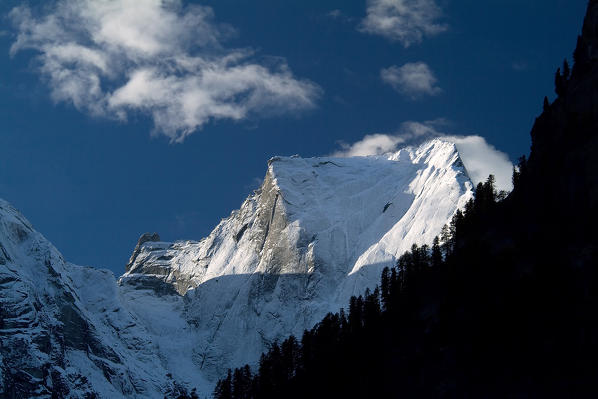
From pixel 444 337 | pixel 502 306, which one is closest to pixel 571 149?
pixel 502 306

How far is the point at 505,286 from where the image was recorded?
94.0m

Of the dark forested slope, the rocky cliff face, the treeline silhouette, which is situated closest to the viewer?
the dark forested slope

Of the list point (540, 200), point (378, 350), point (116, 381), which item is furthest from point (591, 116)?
point (116, 381)

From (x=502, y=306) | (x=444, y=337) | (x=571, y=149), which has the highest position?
(x=571, y=149)

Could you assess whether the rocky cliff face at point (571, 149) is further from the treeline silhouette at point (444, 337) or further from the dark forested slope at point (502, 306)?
the treeline silhouette at point (444, 337)

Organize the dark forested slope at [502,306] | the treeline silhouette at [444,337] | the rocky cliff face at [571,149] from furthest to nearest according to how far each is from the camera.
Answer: the rocky cliff face at [571,149]
the treeline silhouette at [444,337]
the dark forested slope at [502,306]

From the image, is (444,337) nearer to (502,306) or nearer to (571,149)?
(502,306)

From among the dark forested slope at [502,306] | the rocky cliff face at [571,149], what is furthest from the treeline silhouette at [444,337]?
the rocky cliff face at [571,149]

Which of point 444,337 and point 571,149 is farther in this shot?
point 571,149

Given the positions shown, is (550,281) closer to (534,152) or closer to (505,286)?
(505,286)

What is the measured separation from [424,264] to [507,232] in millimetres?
19229

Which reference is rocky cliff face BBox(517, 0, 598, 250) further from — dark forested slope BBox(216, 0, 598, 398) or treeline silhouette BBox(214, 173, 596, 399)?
treeline silhouette BBox(214, 173, 596, 399)

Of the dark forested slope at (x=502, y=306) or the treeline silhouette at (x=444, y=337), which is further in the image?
the treeline silhouette at (x=444, y=337)

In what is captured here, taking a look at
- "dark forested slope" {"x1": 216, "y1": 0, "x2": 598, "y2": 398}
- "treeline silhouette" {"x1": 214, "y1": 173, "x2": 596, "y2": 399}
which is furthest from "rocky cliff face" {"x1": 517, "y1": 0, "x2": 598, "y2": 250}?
"treeline silhouette" {"x1": 214, "y1": 173, "x2": 596, "y2": 399}
